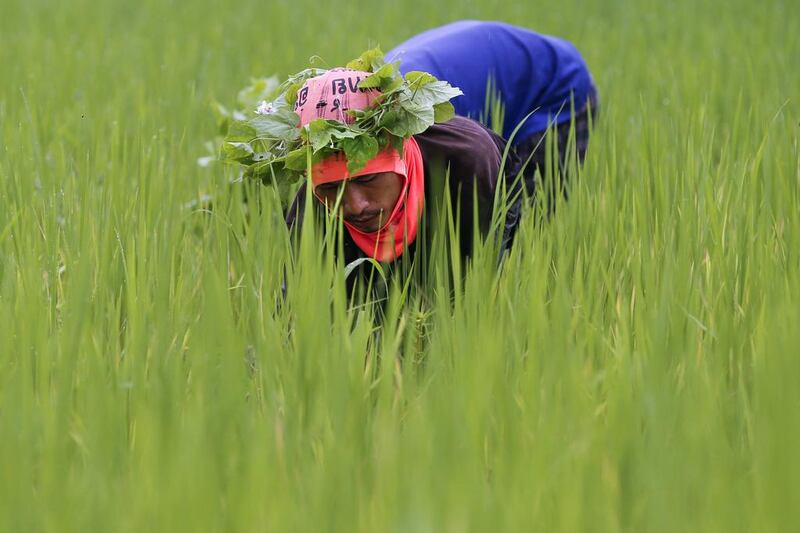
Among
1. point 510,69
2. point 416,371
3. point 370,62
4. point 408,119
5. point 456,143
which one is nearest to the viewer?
point 416,371

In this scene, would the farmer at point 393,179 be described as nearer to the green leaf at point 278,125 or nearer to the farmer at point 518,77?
the green leaf at point 278,125

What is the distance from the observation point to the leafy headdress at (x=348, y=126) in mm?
1742

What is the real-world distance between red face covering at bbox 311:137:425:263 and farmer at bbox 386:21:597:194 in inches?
20.6

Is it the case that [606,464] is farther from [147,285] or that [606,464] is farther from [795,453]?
[147,285]

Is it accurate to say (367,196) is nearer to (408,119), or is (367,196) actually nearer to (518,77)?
(408,119)

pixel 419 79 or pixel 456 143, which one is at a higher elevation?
pixel 419 79

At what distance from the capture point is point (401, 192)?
1.89 m

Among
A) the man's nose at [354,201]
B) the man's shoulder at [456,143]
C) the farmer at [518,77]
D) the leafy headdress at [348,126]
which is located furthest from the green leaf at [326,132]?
the farmer at [518,77]

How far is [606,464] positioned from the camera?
1.19 meters

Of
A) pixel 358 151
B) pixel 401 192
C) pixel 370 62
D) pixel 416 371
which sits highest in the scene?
pixel 370 62

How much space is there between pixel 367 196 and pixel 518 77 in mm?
902

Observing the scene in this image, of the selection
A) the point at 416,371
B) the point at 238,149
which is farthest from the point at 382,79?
the point at 416,371

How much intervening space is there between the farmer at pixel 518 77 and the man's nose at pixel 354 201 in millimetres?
651

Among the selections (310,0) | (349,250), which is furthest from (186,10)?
(349,250)
